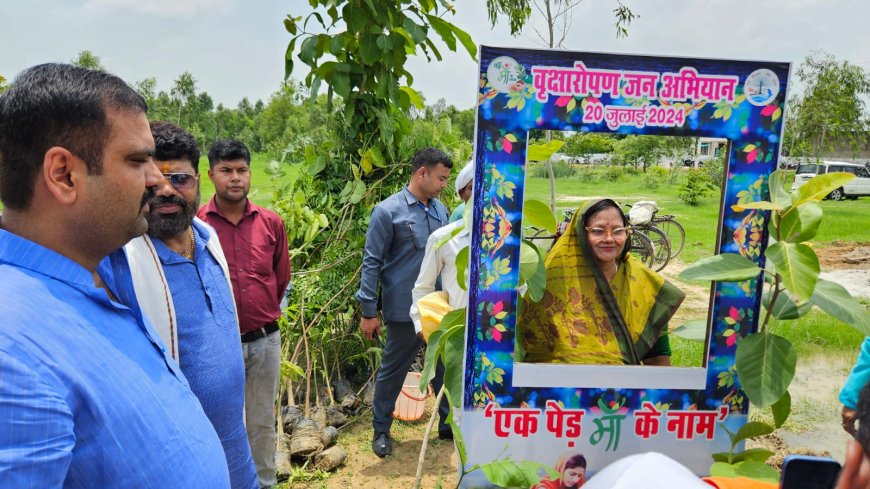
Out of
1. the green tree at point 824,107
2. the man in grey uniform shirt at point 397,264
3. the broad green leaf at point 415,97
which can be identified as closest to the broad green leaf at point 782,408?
the man in grey uniform shirt at point 397,264

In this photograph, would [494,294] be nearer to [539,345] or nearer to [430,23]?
[539,345]

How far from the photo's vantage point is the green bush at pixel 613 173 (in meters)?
3.01

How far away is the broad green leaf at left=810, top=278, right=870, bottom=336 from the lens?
1.60 meters

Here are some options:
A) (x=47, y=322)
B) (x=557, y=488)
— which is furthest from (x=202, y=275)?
(x=557, y=488)

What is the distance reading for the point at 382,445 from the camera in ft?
11.6

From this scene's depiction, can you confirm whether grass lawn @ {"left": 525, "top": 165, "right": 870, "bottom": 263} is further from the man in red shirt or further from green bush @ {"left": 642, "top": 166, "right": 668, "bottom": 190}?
the man in red shirt

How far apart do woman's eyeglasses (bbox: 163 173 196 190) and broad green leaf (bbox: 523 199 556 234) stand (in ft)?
3.99

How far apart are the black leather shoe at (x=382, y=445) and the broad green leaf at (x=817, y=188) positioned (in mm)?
2673

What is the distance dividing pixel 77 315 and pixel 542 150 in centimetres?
128

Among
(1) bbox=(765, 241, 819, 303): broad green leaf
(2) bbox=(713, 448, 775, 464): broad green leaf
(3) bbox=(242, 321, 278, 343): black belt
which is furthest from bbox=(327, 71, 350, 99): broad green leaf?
(2) bbox=(713, 448, 775, 464): broad green leaf

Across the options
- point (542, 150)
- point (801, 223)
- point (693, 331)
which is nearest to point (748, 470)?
point (693, 331)

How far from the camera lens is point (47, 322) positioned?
83 cm

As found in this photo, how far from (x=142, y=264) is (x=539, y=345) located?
1323 millimetres

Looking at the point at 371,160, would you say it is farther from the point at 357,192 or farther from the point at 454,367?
the point at 454,367
